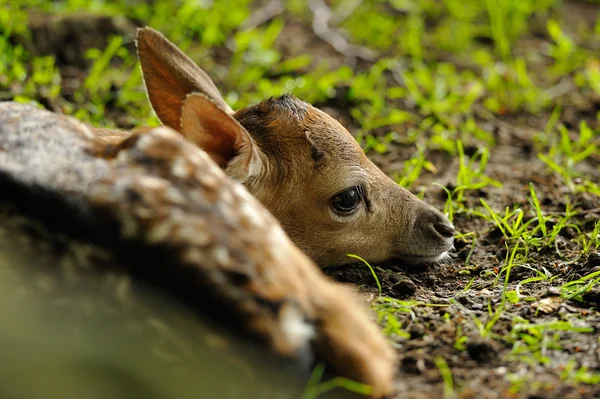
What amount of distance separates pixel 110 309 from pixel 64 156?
2.14ft

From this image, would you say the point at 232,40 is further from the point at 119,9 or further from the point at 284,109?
the point at 284,109

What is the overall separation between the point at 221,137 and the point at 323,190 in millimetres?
606

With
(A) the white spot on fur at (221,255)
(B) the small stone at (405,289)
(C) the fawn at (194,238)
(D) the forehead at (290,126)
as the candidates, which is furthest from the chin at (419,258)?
(A) the white spot on fur at (221,255)

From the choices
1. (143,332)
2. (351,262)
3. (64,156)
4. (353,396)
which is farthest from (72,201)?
(351,262)

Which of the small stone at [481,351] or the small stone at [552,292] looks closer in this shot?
the small stone at [481,351]

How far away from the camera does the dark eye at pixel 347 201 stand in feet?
14.5

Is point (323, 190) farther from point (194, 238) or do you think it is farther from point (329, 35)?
point (329, 35)

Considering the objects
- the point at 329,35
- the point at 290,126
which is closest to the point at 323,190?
the point at 290,126

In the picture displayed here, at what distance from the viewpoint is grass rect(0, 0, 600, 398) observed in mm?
3920

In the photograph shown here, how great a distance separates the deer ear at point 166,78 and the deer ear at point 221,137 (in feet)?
2.37

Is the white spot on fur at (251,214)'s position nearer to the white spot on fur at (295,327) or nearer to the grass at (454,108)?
the white spot on fur at (295,327)

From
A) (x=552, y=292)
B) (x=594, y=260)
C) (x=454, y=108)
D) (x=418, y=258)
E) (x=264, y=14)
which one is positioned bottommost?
(x=418, y=258)

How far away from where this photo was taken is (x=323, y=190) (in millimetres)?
4375

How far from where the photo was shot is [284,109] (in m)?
4.45
